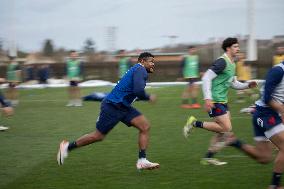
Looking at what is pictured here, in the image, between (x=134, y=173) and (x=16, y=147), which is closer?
(x=134, y=173)

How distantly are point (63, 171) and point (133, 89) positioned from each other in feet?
5.85

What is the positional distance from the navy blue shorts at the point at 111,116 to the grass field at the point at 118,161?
0.73 meters

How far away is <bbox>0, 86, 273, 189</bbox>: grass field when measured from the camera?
728 cm

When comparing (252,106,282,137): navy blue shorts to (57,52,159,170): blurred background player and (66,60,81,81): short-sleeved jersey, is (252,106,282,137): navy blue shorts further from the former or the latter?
(66,60,81,81): short-sleeved jersey

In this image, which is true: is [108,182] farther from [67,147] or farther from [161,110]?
[161,110]

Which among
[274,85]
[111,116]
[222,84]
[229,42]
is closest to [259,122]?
[274,85]

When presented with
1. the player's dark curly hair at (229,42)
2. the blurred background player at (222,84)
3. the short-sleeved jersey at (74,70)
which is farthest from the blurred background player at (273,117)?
the short-sleeved jersey at (74,70)

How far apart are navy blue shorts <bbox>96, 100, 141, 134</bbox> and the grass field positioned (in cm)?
73

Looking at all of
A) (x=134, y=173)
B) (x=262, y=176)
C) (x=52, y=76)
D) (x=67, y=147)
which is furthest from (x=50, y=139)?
(x=52, y=76)

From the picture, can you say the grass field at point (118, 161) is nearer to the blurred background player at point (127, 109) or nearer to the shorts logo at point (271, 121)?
the blurred background player at point (127, 109)

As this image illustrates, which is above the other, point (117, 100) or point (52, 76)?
point (117, 100)

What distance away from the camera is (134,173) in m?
7.93

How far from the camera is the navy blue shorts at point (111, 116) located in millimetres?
7883

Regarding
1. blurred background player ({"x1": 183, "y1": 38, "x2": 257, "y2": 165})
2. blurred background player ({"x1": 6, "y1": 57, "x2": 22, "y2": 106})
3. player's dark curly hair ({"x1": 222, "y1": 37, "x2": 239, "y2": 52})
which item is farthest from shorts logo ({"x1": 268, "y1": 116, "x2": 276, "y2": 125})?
blurred background player ({"x1": 6, "y1": 57, "x2": 22, "y2": 106})
